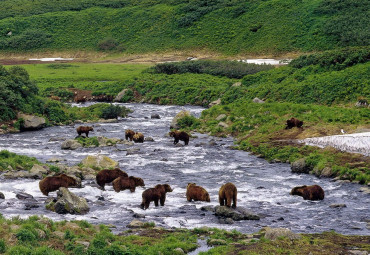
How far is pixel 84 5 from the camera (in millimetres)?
114875

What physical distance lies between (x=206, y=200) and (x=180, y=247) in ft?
17.3

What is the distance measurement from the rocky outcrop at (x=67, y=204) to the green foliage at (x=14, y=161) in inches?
235

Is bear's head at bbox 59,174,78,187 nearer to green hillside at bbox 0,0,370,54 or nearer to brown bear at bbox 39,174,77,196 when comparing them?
brown bear at bbox 39,174,77,196

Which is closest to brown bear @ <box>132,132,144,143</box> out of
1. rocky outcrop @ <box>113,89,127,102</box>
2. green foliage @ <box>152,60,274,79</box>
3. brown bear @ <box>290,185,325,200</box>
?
Result: brown bear @ <box>290,185,325,200</box>

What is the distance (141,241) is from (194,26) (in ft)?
272

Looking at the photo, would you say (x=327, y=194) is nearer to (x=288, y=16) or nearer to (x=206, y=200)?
(x=206, y=200)

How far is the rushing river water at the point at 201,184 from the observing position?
1616cm

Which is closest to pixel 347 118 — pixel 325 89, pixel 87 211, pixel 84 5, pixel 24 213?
pixel 325 89

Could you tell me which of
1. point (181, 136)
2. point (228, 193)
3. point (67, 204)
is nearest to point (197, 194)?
point (228, 193)

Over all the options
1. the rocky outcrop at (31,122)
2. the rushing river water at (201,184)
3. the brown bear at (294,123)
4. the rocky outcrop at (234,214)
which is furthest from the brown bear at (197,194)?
the rocky outcrop at (31,122)

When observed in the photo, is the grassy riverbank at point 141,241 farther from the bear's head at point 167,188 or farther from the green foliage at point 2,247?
the bear's head at point 167,188

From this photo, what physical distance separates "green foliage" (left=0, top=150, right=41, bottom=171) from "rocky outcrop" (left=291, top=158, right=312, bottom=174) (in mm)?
11186

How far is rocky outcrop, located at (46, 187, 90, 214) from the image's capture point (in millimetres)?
16375

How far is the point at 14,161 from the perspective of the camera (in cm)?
2288
